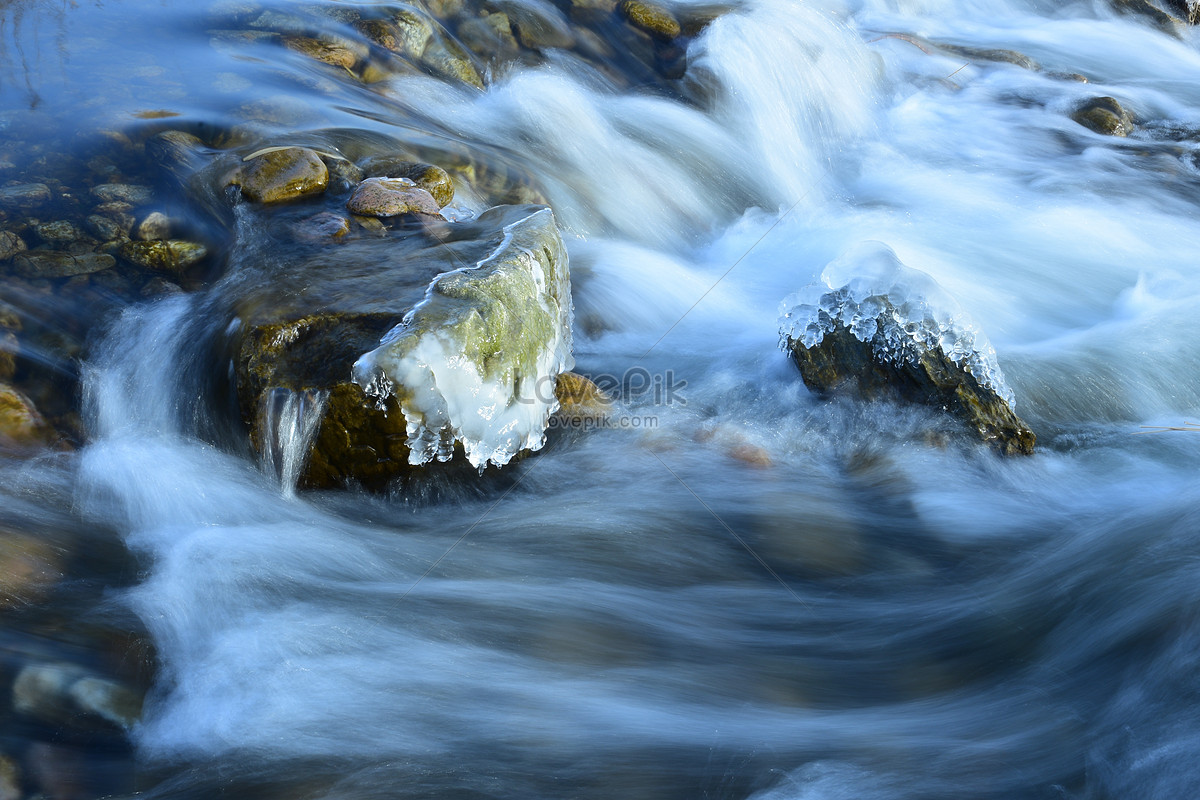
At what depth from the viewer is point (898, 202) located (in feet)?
22.7

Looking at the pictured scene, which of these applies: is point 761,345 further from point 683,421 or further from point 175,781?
point 175,781

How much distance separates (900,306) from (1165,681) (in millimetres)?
2067

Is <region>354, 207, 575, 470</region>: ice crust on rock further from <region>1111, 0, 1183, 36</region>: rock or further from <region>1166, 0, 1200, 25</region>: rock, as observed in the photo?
<region>1166, 0, 1200, 25</region>: rock

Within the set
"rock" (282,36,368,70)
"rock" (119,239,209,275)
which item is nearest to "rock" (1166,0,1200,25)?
"rock" (282,36,368,70)

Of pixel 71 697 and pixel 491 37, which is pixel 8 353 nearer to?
pixel 71 697

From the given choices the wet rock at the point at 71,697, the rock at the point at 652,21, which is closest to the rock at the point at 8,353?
the wet rock at the point at 71,697

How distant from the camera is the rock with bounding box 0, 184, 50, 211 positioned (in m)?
4.48

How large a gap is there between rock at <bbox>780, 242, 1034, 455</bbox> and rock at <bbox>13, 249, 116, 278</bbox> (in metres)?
3.92

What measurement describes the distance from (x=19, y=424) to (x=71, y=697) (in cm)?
167

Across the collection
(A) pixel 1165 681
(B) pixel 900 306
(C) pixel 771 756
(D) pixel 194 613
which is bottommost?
(D) pixel 194 613

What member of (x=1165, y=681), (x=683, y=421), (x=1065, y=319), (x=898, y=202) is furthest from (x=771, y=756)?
(x=898, y=202)

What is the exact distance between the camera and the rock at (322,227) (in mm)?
4184

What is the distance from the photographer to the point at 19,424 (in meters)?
3.57

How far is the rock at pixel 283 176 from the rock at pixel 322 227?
327 mm
